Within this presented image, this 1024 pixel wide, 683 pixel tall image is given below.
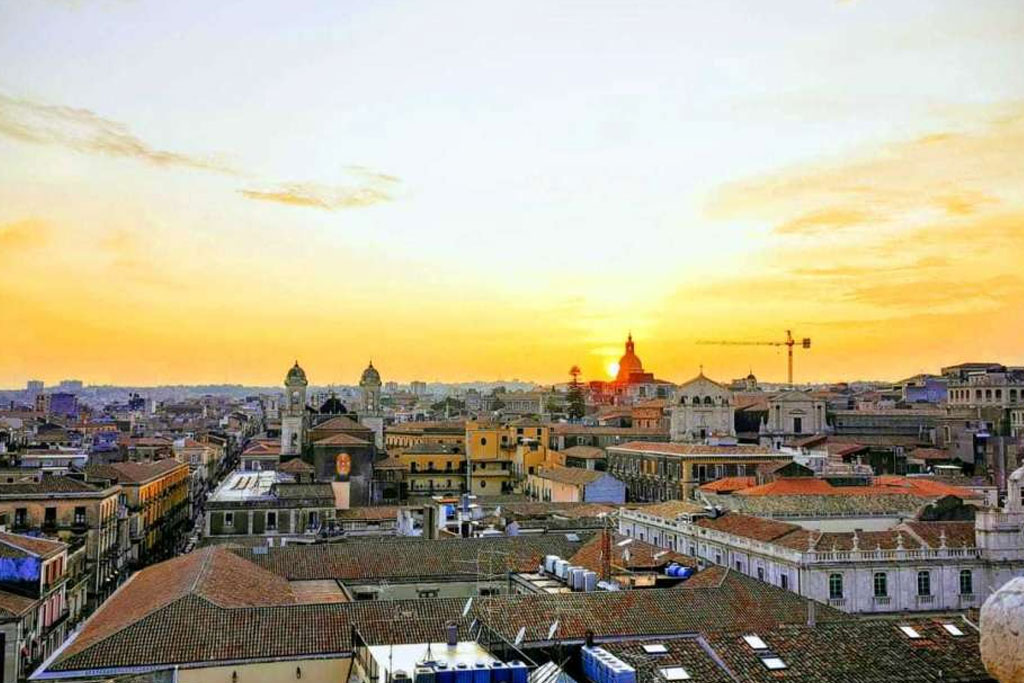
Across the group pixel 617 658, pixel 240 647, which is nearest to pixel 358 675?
pixel 240 647

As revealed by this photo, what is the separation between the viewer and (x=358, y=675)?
23.4m

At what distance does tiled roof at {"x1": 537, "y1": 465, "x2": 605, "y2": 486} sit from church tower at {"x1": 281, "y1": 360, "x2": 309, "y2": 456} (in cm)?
2452

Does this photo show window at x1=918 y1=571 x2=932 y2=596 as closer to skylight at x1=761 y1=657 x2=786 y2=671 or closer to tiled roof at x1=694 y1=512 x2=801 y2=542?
tiled roof at x1=694 y1=512 x2=801 y2=542

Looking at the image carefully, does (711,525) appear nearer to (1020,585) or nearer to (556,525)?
(556,525)

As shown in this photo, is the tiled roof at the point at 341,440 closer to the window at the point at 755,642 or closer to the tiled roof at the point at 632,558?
the tiled roof at the point at 632,558

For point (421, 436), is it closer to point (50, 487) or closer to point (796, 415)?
point (796, 415)

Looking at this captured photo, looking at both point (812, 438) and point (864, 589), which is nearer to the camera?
point (864, 589)

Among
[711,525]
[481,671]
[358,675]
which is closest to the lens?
[481,671]

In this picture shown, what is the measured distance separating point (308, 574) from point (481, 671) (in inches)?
827

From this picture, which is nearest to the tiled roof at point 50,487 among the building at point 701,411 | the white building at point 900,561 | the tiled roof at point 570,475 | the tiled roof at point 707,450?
the tiled roof at point 570,475

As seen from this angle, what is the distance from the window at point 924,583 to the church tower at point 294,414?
65.5 meters

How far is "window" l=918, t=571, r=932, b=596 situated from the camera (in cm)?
3769

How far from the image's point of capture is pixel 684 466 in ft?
225

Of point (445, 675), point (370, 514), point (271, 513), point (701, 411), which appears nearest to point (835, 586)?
point (445, 675)
